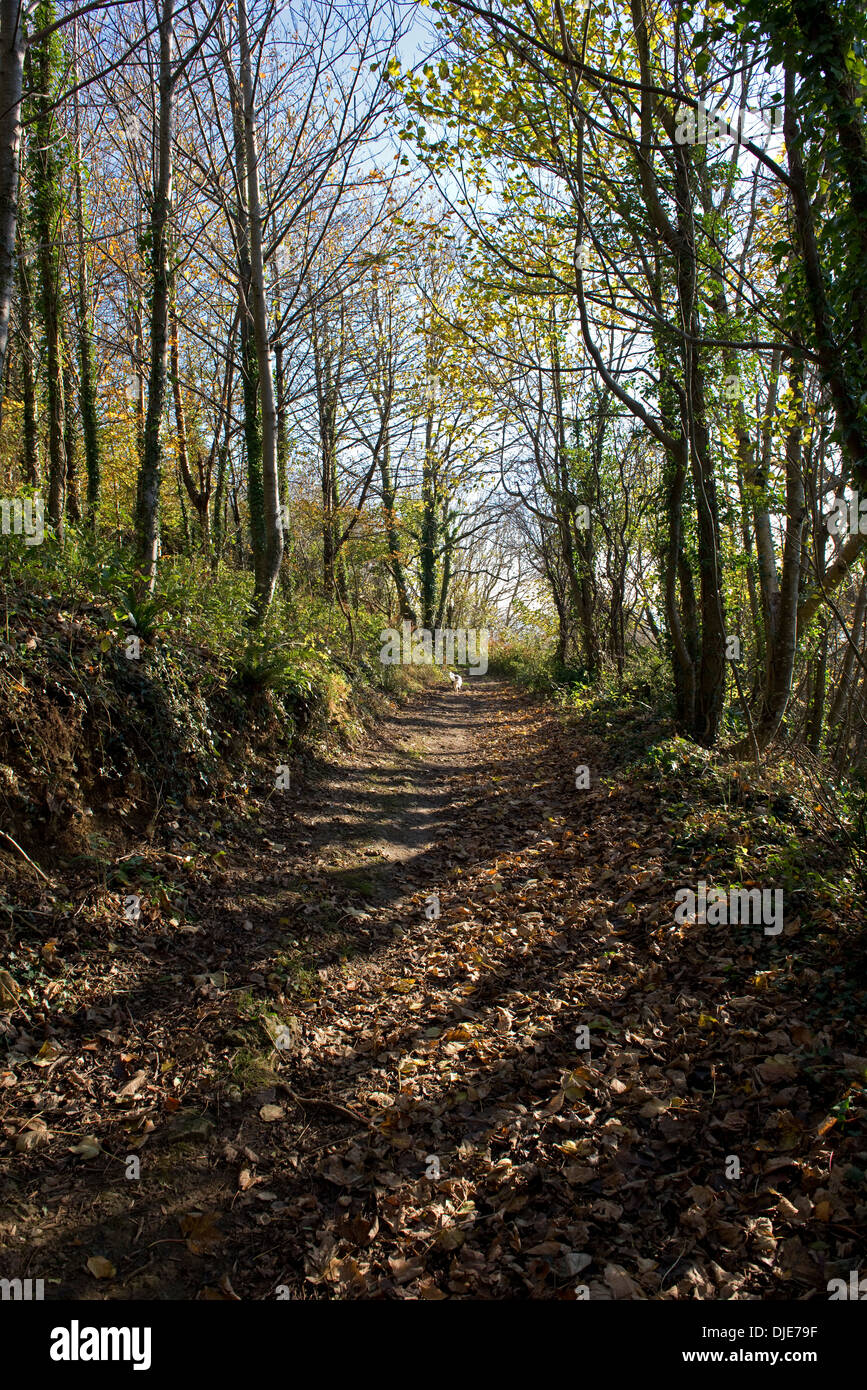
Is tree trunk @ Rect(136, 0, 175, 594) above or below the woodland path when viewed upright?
above

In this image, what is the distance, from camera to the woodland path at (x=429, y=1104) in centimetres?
254

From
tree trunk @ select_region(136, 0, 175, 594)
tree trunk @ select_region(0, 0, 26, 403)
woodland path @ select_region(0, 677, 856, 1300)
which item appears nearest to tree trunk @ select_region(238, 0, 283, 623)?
tree trunk @ select_region(136, 0, 175, 594)

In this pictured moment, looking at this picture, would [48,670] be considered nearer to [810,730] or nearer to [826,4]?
[826,4]

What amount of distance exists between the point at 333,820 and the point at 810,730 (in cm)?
863

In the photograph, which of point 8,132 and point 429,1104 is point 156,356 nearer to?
point 8,132

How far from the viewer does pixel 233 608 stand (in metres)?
8.08

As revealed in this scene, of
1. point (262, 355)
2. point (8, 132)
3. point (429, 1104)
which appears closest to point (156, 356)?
point (262, 355)

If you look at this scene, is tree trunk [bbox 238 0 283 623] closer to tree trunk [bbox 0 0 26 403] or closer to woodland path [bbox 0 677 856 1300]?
tree trunk [bbox 0 0 26 403]

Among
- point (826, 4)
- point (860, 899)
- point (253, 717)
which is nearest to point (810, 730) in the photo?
point (860, 899)

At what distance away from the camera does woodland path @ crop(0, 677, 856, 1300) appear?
2539 mm

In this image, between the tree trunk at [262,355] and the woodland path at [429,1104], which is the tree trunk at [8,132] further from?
the woodland path at [429,1104]

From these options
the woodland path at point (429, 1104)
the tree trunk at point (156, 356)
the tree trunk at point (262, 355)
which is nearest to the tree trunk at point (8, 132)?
the tree trunk at point (156, 356)

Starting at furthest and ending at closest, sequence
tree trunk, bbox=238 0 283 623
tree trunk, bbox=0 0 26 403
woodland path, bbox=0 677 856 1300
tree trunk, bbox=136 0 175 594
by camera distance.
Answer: tree trunk, bbox=238 0 283 623
tree trunk, bbox=136 0 175 594
tree trunk, bbox=0 0 26 403
woodland path, bbox=0 677 856 1300

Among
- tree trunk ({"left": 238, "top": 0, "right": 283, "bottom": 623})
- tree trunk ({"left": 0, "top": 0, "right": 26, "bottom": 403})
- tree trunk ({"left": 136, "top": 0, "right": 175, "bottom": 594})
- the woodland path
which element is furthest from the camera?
tree trunk ({"left": 238, "top": 0, "right": 283, "bottom": 623})
